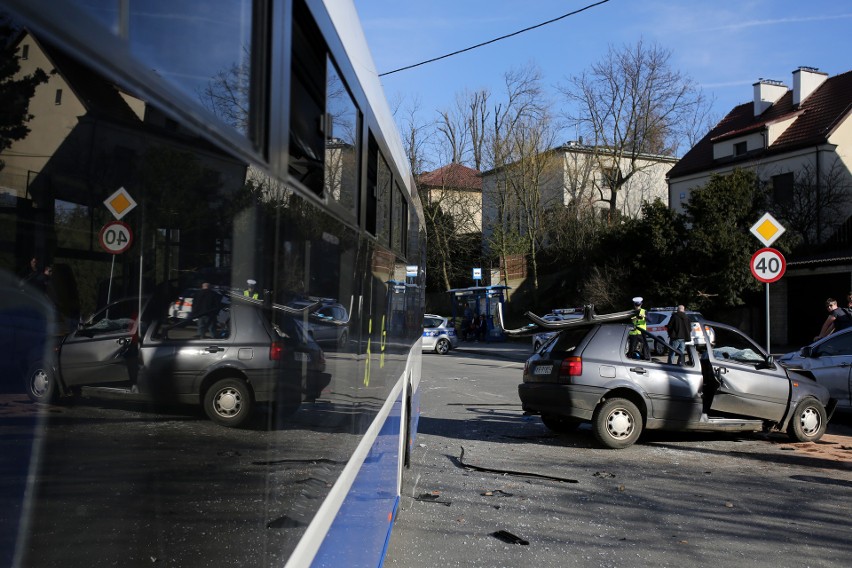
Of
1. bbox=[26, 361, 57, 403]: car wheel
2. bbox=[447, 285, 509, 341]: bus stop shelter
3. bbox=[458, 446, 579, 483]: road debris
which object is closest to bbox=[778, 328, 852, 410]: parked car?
bbox=[458, 446, 579, 483]: road debris

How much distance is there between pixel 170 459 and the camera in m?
1.37

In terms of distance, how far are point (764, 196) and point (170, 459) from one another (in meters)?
35.7

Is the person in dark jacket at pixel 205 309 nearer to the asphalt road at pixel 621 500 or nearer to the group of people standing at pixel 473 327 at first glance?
the asphalt road at pixel 621 500

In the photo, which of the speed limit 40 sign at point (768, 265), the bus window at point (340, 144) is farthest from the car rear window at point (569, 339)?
the bus window at point (340, 144)

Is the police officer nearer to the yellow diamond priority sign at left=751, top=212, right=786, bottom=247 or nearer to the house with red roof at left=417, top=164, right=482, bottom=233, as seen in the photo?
the yellow diamond priority sign at left=751, top=212, right=786, bottom=247

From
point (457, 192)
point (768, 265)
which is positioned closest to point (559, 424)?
point (768, 265)

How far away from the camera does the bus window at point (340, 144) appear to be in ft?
8.82

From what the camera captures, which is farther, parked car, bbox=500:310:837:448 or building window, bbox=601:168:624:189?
building window, bbox=601:168:624:189

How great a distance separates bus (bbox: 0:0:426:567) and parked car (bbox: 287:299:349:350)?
18 mm

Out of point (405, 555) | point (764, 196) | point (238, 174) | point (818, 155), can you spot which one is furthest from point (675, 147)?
point (238, 174)

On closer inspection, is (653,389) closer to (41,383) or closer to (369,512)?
(369,512)

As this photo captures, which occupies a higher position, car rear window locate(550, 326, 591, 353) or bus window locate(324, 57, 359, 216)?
bus window locate(324, 57, 359, 216)

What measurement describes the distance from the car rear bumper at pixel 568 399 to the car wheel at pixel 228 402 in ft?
29.3

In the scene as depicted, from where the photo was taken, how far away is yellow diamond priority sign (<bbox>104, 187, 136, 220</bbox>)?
1200 mm
